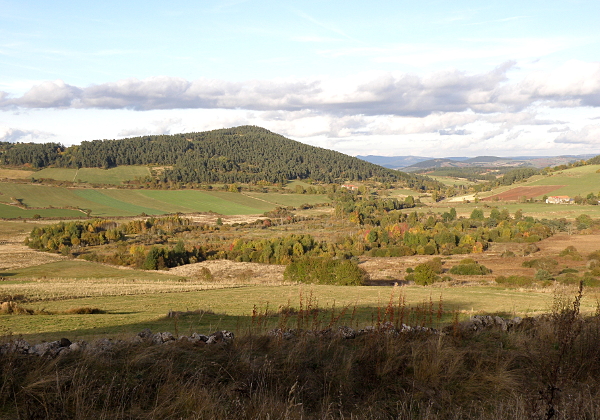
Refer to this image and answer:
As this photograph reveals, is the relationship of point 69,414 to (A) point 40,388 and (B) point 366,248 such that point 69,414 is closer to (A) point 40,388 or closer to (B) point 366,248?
(A) point 40,388

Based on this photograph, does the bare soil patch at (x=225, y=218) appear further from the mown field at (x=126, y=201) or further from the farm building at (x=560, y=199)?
the farm building at (x=560, y=199)

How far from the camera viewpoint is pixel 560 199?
11544cm

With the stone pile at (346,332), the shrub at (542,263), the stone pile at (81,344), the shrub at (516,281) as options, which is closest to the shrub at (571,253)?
the shrub at (542,263)

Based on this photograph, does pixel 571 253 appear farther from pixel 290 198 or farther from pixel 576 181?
pixel 290 198

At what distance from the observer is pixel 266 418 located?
16.0ft

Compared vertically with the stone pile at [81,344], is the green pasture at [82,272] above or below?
below

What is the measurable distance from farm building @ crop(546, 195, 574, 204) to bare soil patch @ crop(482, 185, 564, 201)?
540 cm

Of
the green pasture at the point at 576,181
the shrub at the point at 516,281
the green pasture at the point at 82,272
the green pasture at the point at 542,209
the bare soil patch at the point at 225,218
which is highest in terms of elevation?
the green pasture at the point at 576,181

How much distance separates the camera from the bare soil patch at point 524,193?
124 metres

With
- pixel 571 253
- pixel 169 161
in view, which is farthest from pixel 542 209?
pixel 169 161

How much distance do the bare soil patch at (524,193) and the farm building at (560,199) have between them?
17.7 ft

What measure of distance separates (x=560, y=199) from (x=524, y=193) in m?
12.3

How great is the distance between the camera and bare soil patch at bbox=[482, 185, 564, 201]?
124188mm

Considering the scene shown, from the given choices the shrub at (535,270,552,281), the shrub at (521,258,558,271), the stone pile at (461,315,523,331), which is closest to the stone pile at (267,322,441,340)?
the stone pile at (461,315,523,331)
